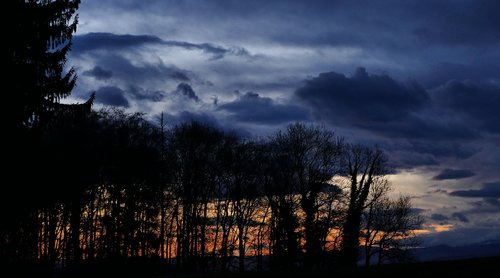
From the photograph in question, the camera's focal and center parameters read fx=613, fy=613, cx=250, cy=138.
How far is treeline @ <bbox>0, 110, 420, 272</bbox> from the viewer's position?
180 ft

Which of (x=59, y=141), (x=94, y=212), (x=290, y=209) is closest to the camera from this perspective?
(x=59, y=141)

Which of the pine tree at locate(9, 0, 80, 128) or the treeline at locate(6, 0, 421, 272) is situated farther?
the treeline at locate(6, 0, 421, 272)

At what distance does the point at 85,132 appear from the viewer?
53188mm

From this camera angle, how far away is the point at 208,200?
64750 millimetres

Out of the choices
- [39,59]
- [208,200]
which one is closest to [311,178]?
[208,200]

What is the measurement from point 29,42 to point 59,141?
26.5 meters

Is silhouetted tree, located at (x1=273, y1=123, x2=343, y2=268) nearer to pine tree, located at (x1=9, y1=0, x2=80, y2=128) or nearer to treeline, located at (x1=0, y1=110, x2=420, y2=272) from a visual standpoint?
treeline, located at (x1=0, y1=110, x2=420, y2=272)

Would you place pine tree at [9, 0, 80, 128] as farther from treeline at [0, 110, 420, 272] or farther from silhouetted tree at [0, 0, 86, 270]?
treeline at [0, 110, 420, 272]

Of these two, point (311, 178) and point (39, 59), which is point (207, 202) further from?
point (39, 59)

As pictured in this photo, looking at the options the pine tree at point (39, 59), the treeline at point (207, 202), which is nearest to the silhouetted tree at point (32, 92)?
the pine tree at point (39, 59)

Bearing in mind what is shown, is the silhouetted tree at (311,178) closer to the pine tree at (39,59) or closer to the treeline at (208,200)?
the treeline at (208,200)

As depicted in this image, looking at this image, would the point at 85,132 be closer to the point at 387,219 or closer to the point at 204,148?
the point at 204,148

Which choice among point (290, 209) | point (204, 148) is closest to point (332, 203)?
point (290, 209)

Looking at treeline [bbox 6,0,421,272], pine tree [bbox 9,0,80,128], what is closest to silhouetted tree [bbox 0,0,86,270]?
pine tree [bbox 9,0,80,128]
